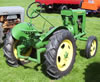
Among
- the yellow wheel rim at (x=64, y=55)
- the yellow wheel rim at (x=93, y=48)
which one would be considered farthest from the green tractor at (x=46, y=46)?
the yellow wheel rim at (x=93, y=48)

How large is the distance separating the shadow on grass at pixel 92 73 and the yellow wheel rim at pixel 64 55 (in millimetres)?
502

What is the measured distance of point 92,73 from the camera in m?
3.88

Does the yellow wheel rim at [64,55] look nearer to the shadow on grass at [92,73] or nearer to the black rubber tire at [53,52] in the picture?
the black rubber tire at [53,52]

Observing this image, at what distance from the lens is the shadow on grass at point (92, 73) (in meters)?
3.61

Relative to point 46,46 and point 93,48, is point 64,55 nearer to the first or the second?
point 46,46

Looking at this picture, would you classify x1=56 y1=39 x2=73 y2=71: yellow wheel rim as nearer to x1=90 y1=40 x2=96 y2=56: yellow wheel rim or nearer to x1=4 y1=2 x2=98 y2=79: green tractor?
x1=4 y1=2 x2=98 y2=79: green tractor

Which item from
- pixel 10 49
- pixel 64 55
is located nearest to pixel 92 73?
pixel 64 55

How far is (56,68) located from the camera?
3.31m

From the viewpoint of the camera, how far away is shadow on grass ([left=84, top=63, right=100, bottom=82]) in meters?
3.61

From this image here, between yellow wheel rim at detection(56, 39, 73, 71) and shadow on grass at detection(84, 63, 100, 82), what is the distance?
50 cm

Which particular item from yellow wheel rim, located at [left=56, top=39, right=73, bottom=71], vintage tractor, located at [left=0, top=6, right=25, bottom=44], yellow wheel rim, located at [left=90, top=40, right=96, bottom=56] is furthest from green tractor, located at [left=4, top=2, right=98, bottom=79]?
vintage tractor, located at [left=0, top=6, right=25, bottom=44]

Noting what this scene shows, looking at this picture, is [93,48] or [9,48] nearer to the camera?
[9,48]

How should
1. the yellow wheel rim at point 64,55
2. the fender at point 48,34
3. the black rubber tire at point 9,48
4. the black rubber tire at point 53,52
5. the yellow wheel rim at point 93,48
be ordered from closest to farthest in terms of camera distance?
the black rubber tire at point 53,52 → the fender at point 48,34 → the yellow wheel rim at point 64,55 → the black rubber tire at point 9,48 → the yellow wheel rim at point 93,48

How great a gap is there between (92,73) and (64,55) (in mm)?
822
